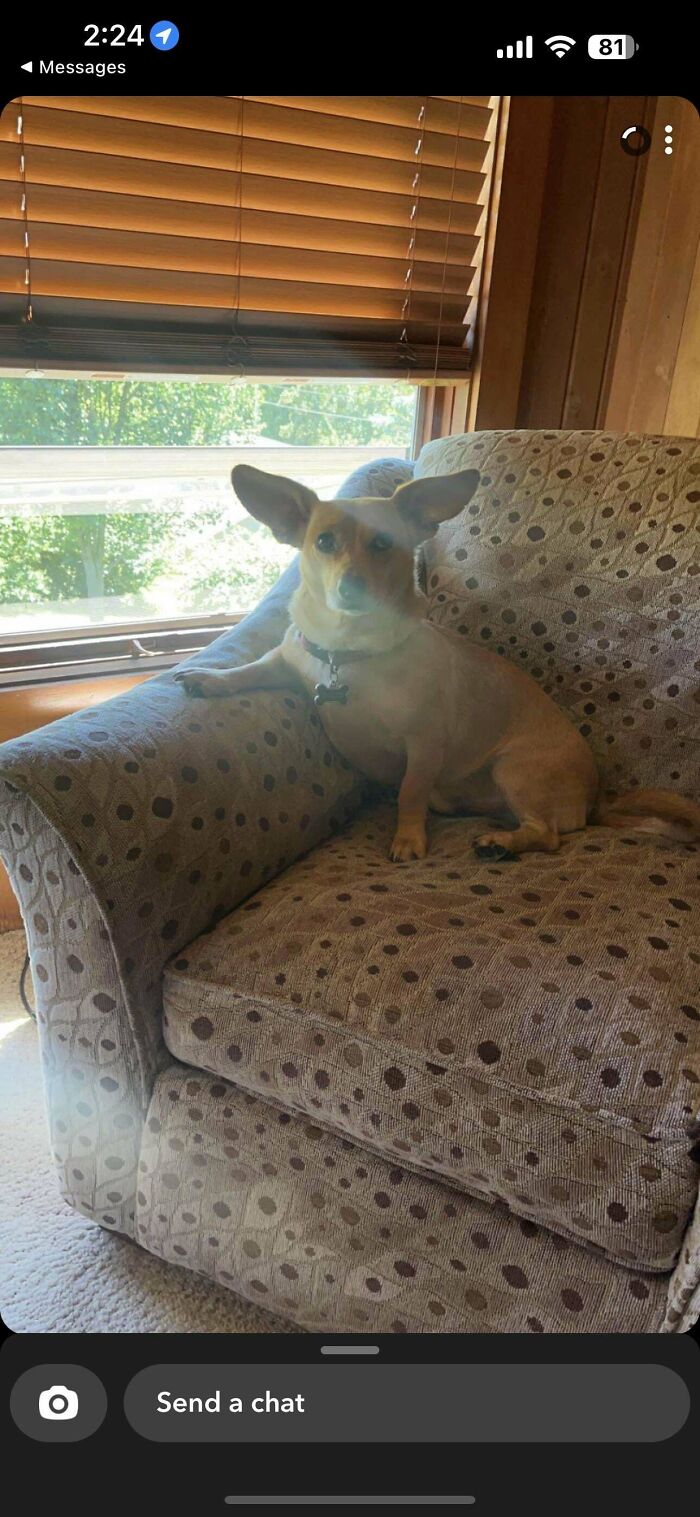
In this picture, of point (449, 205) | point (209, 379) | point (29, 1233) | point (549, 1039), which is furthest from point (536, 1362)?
point (449, 205)

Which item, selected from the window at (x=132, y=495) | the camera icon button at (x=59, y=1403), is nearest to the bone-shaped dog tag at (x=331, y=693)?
the window at (x=132, y=495)

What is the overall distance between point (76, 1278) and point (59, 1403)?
2.00ft

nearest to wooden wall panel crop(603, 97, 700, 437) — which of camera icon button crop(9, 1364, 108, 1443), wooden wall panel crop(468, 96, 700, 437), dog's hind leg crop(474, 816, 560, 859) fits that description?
wooden wall panel crop(468, 96, 700, 437)

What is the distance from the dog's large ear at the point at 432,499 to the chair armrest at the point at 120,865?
14.2 inches

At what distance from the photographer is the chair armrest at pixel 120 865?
98cm

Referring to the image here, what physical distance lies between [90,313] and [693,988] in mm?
1385

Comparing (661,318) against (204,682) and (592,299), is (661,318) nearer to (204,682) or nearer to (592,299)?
(592,299)

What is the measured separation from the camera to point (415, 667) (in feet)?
4.38
